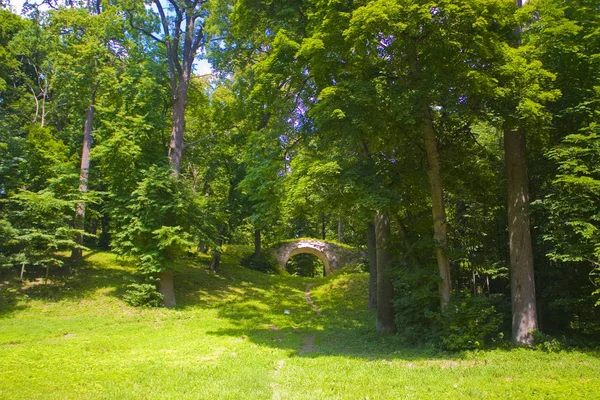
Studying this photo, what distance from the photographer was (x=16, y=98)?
85.2 ft

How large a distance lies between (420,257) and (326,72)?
5.65 m

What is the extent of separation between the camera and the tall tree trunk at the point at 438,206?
1050cm

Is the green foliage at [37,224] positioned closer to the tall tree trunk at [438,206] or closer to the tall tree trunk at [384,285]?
the tall tree trunk at [384,285]

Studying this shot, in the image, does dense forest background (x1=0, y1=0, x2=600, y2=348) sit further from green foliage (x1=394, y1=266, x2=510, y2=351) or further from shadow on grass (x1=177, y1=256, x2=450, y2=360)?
shadow on grass (x1=177, y1=256, x2=450, y2=360)

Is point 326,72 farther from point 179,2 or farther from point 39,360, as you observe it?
point 179,2

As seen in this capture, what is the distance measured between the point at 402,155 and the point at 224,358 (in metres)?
7.14

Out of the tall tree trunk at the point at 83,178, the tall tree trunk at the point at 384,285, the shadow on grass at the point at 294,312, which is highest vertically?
the tall tree trunk at the point at 83,178

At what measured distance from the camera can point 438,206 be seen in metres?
10.7

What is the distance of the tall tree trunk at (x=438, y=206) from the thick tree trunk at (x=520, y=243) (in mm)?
1566

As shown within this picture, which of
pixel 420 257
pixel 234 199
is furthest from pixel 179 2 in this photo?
pixel 420 257

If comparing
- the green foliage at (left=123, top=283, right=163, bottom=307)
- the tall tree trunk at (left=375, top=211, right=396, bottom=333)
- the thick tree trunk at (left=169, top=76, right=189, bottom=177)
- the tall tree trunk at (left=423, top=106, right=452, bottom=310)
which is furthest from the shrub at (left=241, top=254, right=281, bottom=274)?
the tall tree trunk at (left=423, top=106, right=452, bottom=310)

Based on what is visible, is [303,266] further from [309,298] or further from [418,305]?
[418,305]

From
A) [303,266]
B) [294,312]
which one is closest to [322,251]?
[303,266]

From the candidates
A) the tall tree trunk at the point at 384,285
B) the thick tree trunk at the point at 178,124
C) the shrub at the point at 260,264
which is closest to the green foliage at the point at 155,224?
the thick tree trunk at the point at 178,124
